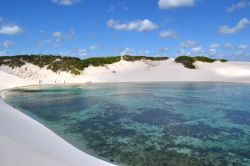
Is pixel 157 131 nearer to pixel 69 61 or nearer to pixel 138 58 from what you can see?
pixel 69 61

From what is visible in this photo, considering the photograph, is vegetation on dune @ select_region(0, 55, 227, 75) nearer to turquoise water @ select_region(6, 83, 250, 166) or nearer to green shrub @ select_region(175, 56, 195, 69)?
green shrub @ select_region(175, 56, 195, 69)

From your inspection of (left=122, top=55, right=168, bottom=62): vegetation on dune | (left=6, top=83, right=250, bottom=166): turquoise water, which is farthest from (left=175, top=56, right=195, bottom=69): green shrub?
(left=6, top=83, right=250, bottom=166): turquoise water

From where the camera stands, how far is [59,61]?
171 feet

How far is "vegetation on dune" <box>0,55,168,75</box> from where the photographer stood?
5012 cm

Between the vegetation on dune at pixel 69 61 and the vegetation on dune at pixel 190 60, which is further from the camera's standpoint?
the vegetation on dune at pixel 190 60

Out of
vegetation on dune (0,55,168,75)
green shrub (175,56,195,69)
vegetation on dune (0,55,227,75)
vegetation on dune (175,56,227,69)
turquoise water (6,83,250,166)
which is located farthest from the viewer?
vegetation on dune (175,56,227,69)

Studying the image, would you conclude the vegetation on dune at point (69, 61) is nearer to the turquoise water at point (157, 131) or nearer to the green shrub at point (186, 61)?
the green shrub at point (186, 61)

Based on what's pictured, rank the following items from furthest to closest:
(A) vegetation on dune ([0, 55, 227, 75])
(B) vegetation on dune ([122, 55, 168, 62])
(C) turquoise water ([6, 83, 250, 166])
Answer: (B) vegetation on dune ([122, 55, 168, 62]) → (A) vegetation on dune ([0, 55, 227, 75]) → (C) turquoise water ([6, 83, 250, 166])

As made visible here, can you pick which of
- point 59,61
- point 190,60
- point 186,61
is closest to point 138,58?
point 186,61

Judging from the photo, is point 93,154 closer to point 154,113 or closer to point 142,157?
point 142,157

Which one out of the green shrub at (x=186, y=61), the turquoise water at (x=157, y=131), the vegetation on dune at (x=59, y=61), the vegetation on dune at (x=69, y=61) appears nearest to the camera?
the turquoise water at (x=157, y=131)

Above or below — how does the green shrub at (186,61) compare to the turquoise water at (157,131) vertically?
above

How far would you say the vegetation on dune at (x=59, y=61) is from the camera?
164ft

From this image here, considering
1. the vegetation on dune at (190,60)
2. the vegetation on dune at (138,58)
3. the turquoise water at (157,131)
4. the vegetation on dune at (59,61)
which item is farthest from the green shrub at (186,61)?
the turquoise water at (157,131)
